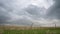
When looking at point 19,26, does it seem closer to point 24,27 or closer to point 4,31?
point 24,27

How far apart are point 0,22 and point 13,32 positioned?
118 cm

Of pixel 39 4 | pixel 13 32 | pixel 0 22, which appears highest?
pixel 39 4

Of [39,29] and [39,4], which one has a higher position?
Result: [39,4]

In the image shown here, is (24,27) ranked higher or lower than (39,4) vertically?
lower

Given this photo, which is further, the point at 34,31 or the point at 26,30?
the point at 34,31

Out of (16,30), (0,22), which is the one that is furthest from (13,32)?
(0,22)

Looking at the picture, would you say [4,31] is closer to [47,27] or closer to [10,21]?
[10,21]

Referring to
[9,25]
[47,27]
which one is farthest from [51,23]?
[9,25]

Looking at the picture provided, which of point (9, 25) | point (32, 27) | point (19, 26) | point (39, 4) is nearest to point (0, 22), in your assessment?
point (9, 25)

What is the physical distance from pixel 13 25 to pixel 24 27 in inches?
31.9

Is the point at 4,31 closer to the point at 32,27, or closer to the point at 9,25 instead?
the point at 9,25

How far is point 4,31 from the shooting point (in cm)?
1095

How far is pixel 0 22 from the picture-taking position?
1098 cm

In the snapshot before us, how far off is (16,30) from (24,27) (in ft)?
2.12
